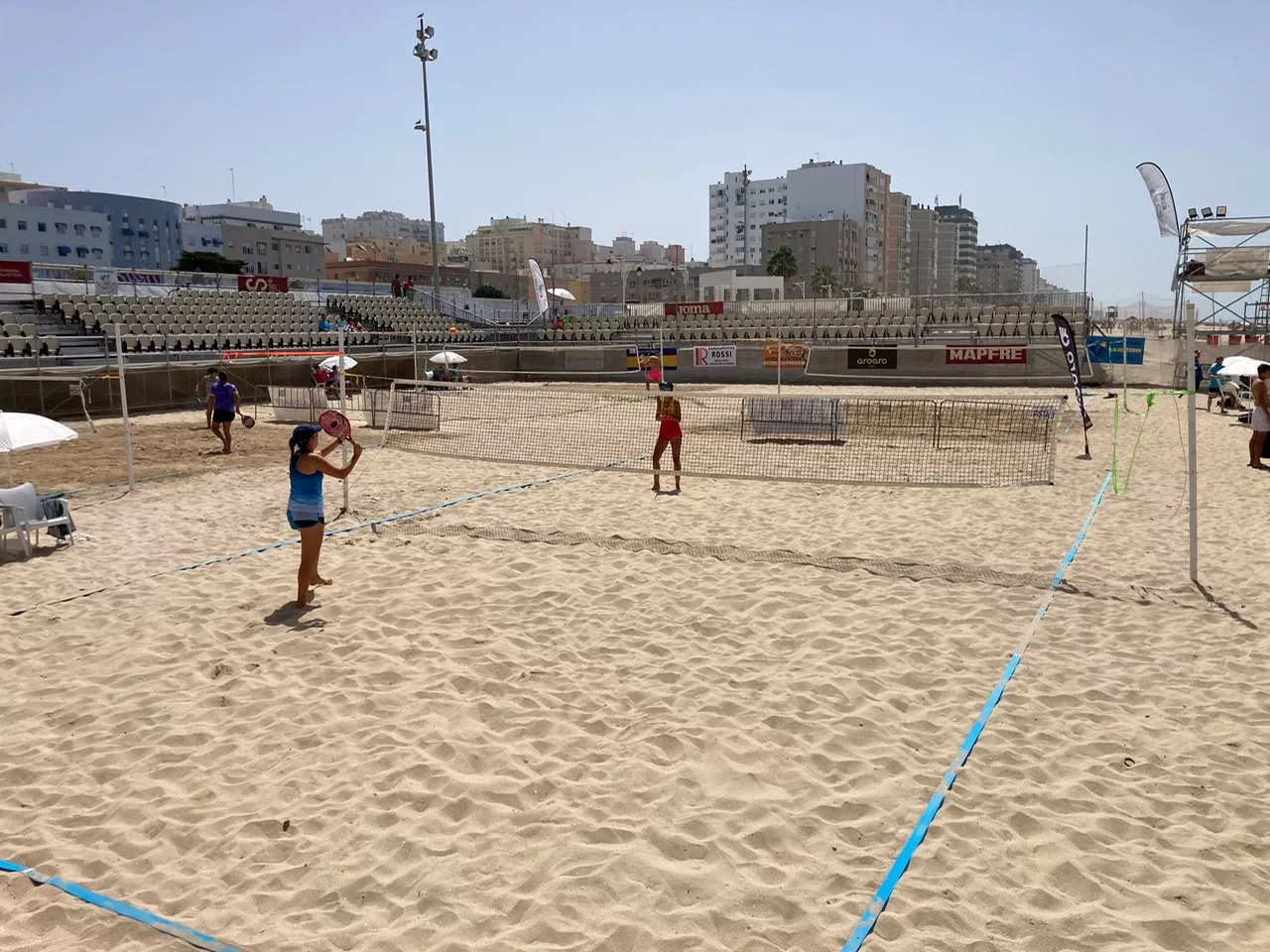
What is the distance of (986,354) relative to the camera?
97.5ft

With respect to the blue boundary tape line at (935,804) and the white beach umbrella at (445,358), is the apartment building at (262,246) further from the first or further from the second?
the blue boundary tape line at (935,804)

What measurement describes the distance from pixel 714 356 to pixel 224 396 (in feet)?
66.6

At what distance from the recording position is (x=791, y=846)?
13.7 feet

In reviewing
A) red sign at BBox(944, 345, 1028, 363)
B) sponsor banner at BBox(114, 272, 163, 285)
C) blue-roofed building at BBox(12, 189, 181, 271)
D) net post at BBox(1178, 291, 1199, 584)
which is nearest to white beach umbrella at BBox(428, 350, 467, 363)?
sponsor banner at BBox(114, 272, 163, 285)

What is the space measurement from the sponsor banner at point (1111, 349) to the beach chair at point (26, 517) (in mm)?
29008

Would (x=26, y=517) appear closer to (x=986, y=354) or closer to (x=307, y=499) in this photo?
(x=307, y=499)

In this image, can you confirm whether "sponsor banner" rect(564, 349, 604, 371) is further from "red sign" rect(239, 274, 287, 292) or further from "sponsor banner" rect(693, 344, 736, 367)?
"red sign" rect(239, 274, 287, 292)

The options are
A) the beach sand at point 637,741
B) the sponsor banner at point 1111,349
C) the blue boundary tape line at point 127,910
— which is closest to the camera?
the blue boundary tape line at point 127,910

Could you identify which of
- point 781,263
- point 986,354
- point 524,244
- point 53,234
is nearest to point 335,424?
point 986,354

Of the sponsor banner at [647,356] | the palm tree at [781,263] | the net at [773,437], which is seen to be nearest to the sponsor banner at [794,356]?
the sponsor banner at [647,356]

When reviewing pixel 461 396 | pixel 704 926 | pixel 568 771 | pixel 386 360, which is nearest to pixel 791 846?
pixel 704 926

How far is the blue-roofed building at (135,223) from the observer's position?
9331 cm

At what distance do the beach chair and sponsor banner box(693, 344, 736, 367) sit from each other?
25.6m

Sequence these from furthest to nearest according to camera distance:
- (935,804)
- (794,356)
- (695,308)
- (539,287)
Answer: (695,308), (539,287), (794,356), (935,804)
